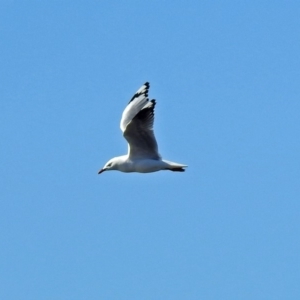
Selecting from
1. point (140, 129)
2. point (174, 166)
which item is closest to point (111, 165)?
point (140, 129)

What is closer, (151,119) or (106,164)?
(151,119)

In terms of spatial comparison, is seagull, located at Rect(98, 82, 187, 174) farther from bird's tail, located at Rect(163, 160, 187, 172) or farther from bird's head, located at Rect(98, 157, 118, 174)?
bird's head, located at Rect(98, 157, 118, 174)

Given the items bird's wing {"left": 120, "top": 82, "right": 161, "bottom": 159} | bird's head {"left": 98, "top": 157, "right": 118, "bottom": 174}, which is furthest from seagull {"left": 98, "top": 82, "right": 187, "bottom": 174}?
bird's head {"left": 98, "top": 157, "right": 118, "bottom": 174}

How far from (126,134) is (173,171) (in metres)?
1.09

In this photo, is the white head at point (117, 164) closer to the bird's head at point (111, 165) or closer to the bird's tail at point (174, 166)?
the bird's head at point (111, 165)

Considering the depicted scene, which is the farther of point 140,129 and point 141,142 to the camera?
point 141,142

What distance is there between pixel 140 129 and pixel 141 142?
318mm

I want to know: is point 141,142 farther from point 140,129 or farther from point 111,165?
point 111,165

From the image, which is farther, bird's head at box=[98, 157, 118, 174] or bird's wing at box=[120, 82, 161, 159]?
bird's head at box=[98, 157, 118, 174]

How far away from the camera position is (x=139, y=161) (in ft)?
65.5

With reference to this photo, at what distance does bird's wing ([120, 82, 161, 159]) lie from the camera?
19641mm

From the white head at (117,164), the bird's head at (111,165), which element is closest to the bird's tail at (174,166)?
the white head at (117,164)

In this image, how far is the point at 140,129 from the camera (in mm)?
19656

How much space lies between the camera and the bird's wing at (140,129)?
1964cm
